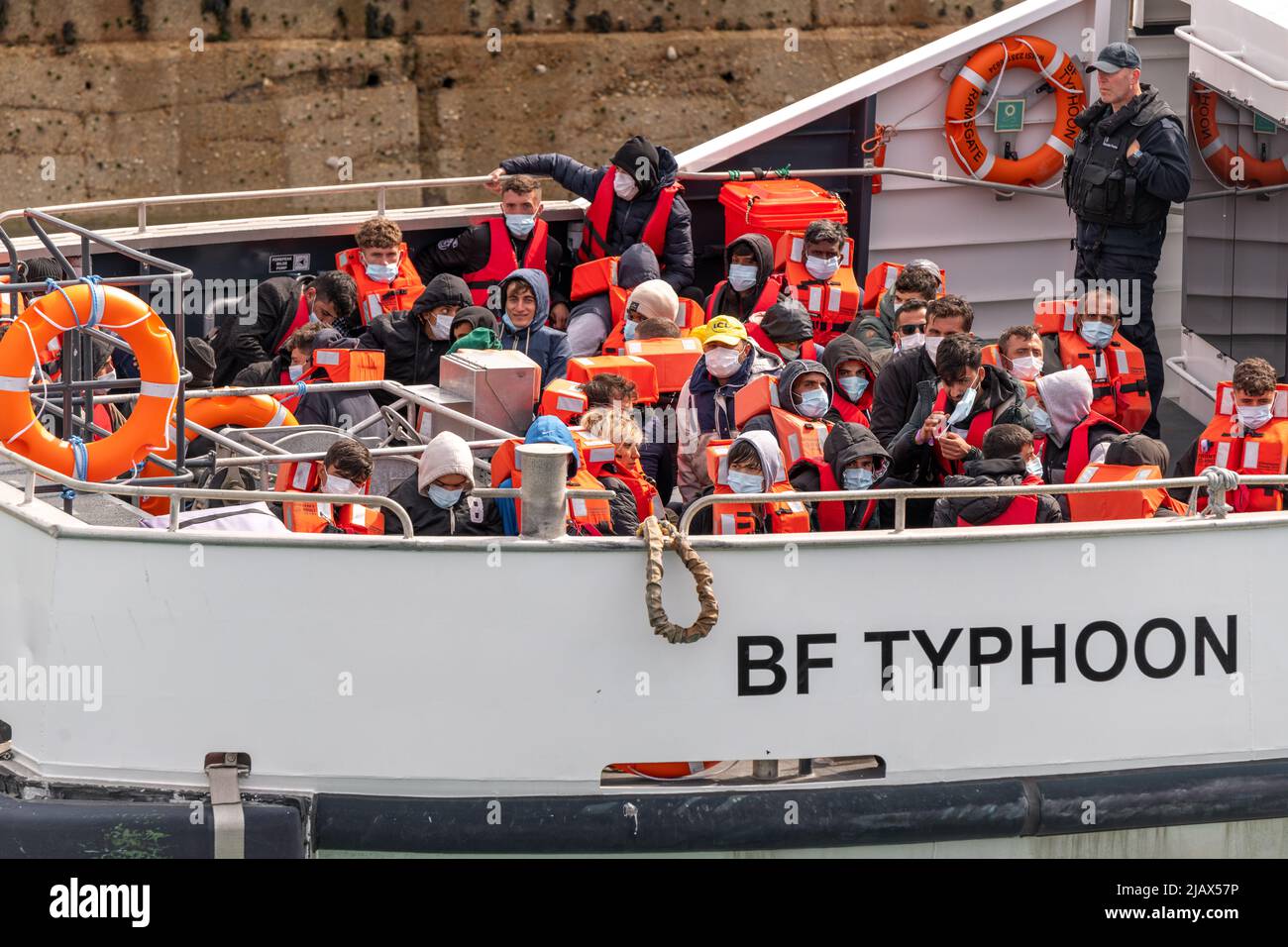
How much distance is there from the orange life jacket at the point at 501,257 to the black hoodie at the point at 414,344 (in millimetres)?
891

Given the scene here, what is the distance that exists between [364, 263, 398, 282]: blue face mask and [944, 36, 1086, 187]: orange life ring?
9.74ft

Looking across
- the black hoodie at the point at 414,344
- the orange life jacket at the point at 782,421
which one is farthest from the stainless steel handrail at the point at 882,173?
the orange life jacket at the point at 782,421

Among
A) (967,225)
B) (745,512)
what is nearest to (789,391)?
(745,512)

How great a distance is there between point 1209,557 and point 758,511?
137 centimetres

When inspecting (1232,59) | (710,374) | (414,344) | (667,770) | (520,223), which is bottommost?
(667,770)

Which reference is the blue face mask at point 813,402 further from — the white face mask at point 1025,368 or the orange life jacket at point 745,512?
the white face mask at point 1025,368

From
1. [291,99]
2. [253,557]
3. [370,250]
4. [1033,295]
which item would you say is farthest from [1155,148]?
[291,99]

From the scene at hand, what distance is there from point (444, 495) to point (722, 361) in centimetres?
159

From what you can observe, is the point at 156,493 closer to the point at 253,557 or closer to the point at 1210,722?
the point at 253,557

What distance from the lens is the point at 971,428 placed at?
6.55 m

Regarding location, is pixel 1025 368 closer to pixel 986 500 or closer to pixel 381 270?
Result: pixel 986 500

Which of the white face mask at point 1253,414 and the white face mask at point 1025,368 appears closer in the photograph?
the white face mask at point 1253,414

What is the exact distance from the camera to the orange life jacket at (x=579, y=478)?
19.3 ft

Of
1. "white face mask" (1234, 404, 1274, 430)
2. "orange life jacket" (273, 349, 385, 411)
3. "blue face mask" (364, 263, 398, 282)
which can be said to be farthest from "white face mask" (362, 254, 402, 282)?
"white face mask" (1234, 404, 1274, 430)
